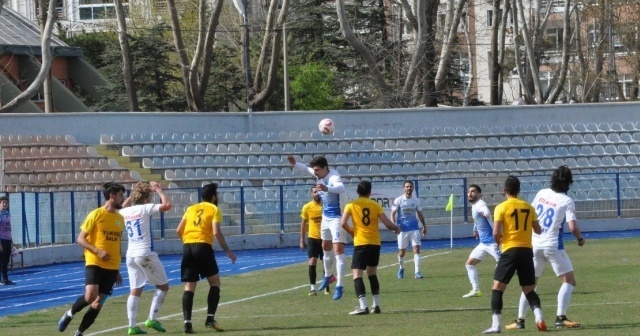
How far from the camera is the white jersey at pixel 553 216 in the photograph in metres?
12.8

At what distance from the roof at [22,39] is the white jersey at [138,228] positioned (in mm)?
44247

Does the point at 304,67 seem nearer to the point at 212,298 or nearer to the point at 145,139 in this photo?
the point at 145,139

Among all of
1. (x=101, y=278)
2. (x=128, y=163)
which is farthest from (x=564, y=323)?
(x=128, y=163)

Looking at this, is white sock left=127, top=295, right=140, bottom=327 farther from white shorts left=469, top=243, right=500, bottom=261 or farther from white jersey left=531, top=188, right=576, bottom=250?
white shorts left=469, top=243, right=500, bottom=261

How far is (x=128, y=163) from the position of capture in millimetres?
35781

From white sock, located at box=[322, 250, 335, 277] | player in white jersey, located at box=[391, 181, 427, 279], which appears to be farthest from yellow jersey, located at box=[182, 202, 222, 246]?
player in white jersey, located at box=[391, 181, 427, 279]

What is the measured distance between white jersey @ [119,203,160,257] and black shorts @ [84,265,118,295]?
1.84 feet

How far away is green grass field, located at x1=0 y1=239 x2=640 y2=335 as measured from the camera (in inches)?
531

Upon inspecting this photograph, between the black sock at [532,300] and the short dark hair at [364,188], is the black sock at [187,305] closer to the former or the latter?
the short dark hair at [364,188]

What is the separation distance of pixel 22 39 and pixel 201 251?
4889cm

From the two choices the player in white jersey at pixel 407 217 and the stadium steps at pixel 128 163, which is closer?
the player in white jersey at pixel 407 217

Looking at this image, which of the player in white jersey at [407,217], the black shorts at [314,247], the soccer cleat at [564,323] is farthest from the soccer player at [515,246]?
the player in white jersey at [407,217]

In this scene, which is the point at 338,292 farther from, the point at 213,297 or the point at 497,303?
the point at 497,303

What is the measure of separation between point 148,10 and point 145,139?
1206 inches
